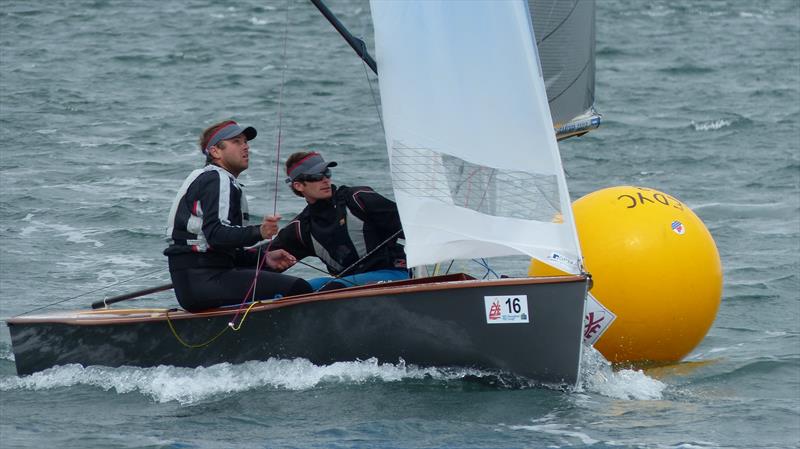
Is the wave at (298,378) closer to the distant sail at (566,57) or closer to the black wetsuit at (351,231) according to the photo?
the black wetsuit at (351,231)

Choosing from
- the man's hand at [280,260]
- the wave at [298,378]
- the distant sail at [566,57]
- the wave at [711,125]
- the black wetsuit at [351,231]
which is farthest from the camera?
the wave at [711,125]

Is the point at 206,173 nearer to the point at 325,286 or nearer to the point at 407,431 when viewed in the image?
the point at 325,286

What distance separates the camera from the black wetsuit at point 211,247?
5.41 metres

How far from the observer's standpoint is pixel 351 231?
5.69 meters

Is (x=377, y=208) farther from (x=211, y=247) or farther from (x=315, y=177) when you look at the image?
(x=211, y=247)

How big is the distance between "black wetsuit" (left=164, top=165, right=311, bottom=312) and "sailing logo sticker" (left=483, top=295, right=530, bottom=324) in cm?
92

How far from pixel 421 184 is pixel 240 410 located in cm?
112

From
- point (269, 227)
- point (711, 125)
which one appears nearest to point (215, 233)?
point (269, 227)

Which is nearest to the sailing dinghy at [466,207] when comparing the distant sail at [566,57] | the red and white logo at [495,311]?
the red and white logo at [495,311]

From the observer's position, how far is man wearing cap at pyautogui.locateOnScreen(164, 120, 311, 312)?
5.41 m

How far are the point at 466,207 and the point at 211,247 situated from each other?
1097 millimetres

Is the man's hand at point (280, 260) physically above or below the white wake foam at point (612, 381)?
above

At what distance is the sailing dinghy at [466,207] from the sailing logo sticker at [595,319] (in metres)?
0.53

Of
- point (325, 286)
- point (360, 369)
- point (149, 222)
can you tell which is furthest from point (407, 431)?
point (149, 222)
